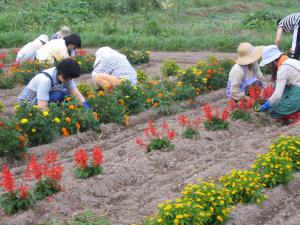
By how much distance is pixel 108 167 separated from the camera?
690 centimetres

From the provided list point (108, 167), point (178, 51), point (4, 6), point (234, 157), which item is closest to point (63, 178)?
point (108, 167)

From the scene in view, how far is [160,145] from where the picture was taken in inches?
294

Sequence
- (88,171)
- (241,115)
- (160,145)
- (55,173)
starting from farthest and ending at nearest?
(241,115) → (160,145) → (88,171) → (55,173)

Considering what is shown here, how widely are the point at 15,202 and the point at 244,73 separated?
4733mm

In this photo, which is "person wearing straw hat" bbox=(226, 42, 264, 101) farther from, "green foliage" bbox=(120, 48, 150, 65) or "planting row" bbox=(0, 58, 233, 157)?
"green foliage" bbox=(120, 48, 150, 65)

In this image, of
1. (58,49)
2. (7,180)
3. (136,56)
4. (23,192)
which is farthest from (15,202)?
(136,56)

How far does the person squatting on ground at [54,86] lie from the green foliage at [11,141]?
541 millimetres

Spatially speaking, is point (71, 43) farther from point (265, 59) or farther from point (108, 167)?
point (108, 167)

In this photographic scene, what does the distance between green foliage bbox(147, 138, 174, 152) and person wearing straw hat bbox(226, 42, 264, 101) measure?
7.03 ft

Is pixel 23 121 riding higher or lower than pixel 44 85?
lower

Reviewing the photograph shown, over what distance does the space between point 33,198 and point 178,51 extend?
1168 cm

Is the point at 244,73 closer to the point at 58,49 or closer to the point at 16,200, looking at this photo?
the point at 58,49

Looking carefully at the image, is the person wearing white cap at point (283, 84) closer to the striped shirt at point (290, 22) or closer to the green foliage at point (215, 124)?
the green foliage at point (215, 124)

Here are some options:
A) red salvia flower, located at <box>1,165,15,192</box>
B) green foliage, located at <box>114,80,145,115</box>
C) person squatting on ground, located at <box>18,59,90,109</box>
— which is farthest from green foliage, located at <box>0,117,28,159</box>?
green foliage, located at <box>114,80,145,115</box>
